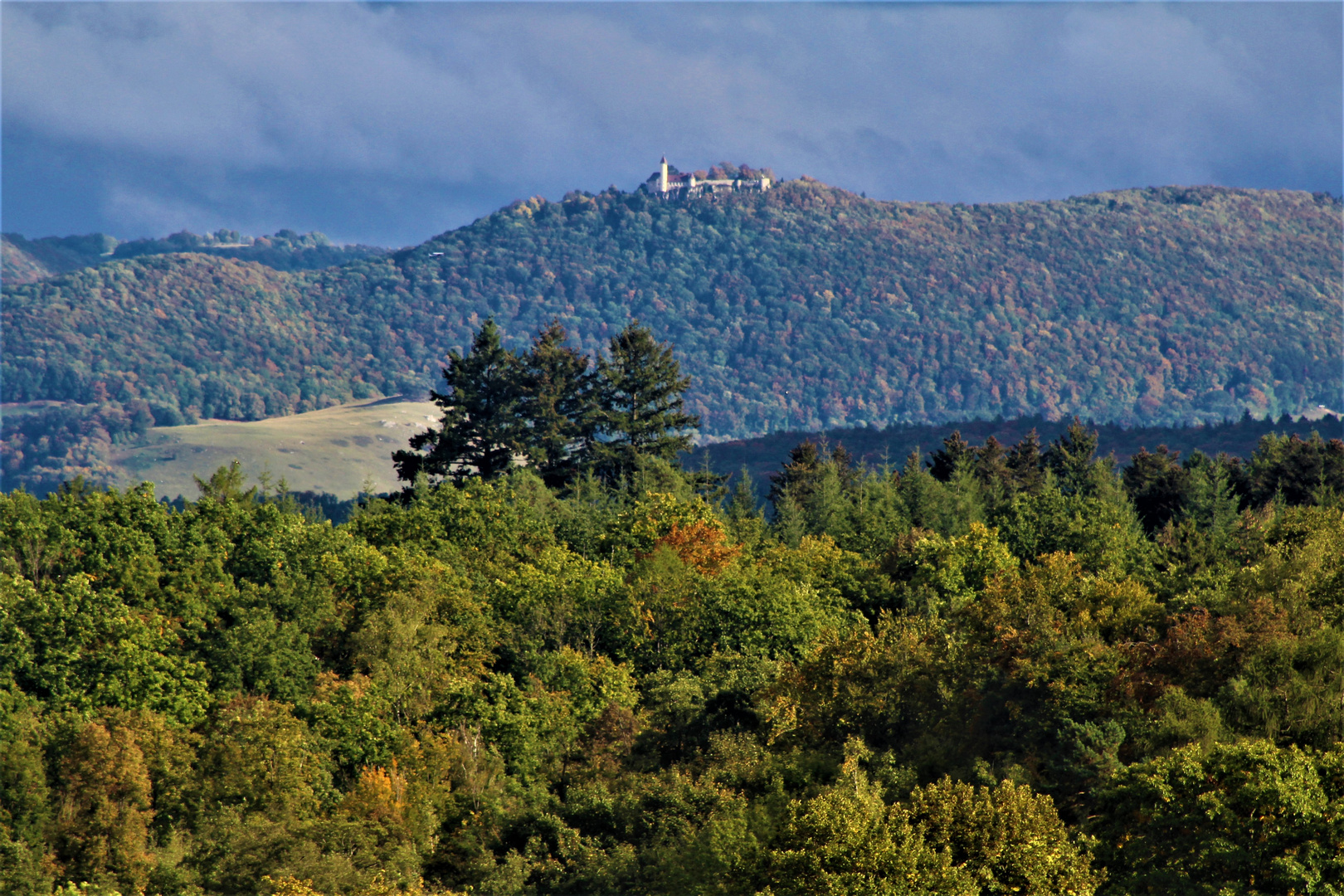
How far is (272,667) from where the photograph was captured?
213 feet

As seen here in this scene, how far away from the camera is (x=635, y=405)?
11869 centimetres

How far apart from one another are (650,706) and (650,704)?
0.25 m

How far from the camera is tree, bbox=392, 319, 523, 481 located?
112188 mm

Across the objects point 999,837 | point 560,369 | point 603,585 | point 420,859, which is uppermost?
point 560,369

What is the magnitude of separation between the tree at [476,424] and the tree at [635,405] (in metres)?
6.90

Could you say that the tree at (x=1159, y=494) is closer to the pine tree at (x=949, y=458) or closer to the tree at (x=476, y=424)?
the pine tree at (x=949, y=458)

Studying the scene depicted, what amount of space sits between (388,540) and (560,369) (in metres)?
37.5

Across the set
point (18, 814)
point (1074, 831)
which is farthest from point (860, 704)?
point (18, 814)

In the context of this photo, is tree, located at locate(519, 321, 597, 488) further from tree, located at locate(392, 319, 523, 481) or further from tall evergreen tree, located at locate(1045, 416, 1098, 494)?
tall evergreen tree, located at locate(1045, 416, 1098, 494)

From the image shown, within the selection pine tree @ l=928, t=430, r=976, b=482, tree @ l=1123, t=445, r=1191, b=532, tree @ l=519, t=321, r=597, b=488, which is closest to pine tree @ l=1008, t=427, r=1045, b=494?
pine tree @ l=928, t=430, r=976, b=482

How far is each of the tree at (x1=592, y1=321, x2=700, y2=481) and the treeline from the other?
86.8ft

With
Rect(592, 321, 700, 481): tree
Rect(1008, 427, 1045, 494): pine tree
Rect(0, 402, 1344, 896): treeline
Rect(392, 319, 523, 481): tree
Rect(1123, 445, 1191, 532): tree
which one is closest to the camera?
Rect(0, 402, 1344, 896): treeline

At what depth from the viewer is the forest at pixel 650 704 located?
40.8 m

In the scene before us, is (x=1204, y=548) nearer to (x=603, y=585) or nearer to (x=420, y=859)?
(x=603, y=585)
